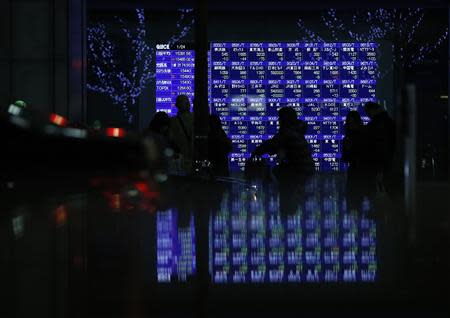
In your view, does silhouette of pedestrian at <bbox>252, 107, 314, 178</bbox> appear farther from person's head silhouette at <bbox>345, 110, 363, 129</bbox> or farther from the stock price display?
the stock price display

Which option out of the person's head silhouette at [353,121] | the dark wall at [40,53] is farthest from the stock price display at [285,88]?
the person's head silhouette at [353,121]

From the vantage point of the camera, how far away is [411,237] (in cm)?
656

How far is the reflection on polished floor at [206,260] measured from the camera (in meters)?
3.85

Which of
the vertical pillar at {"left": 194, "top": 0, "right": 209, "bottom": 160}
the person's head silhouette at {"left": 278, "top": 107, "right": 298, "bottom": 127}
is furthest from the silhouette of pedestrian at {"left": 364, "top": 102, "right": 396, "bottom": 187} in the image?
the vertical pillar at {"left": 194, "top": 0, "right": 209, "bottom": 160}

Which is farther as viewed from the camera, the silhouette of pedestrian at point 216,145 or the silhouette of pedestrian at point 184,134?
the silhouette of pedestrian at point 216,145

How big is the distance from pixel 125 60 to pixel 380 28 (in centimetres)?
516

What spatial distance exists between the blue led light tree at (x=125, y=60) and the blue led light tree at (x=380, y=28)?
8.86 feet

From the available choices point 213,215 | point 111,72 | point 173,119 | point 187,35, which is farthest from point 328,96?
point 213,215

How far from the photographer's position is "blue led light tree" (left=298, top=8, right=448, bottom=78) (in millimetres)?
20031

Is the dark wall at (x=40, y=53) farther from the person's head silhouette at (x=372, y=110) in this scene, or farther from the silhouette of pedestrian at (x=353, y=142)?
the person's head silhouette at (x=372, y=110)

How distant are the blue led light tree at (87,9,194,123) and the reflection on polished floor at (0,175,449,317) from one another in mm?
10256

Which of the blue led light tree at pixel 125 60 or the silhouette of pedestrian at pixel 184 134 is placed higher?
the blue led light tree at pixel 125 60

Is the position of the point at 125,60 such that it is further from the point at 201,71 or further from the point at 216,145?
the point at 201,71

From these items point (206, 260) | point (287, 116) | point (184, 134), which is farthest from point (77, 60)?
point (206, 260)
